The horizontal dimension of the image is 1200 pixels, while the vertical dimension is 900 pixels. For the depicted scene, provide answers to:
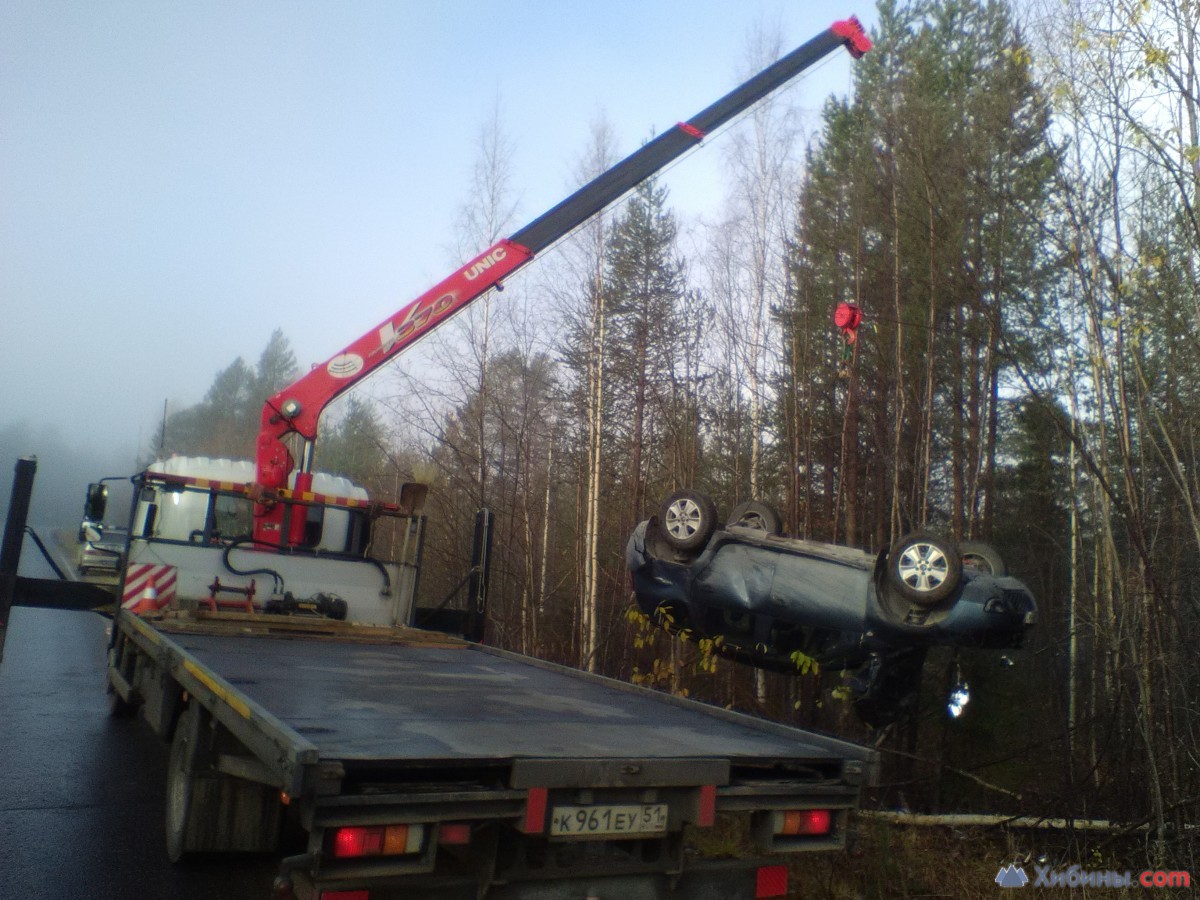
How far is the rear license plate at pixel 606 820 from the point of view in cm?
347

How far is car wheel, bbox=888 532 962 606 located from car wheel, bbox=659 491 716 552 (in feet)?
5.20

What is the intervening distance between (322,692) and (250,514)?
4259 millimetres

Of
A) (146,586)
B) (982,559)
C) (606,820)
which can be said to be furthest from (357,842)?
(982,559)

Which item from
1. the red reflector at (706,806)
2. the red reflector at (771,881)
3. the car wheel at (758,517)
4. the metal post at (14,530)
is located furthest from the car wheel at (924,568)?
the metal post at (14,530)

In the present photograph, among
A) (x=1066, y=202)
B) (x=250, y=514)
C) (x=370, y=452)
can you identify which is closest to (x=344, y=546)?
(x=250, y=514)

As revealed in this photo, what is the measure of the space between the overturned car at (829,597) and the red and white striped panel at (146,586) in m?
3.84

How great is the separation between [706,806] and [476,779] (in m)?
0.89

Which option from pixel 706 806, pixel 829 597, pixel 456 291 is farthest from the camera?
pixel 456 291

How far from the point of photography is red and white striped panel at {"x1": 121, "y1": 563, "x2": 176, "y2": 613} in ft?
26.2

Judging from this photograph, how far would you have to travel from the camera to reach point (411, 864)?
324 centimetres

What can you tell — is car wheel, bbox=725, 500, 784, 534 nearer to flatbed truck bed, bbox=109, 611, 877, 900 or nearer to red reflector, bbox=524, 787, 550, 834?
flatbed truck bed, bbox=109, 611, 877, 900

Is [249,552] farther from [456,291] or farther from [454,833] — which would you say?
[454,833]

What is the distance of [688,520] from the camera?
26.9 ft

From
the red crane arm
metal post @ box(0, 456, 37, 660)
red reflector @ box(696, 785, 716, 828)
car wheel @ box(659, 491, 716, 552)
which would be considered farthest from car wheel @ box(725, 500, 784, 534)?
metal post @ box(0, 456, 37, 660)
